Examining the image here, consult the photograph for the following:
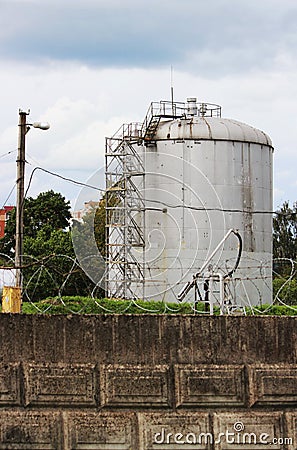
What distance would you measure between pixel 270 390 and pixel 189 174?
22.1 metres

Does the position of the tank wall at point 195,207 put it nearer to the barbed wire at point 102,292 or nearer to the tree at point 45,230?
the barbed wire at point 102,292

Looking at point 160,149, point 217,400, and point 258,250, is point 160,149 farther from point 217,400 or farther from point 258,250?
point 217,400

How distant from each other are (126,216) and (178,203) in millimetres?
1997

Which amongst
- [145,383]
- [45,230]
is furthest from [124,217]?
[145,383]

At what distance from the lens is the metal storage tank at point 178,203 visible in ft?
89.3

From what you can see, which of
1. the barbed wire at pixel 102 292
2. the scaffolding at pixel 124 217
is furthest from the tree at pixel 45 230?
the scaffolding at pixel 124 217

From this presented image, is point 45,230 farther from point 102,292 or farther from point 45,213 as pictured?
point 102,292

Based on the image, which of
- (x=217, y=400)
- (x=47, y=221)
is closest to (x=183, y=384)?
(x=217, y=400)

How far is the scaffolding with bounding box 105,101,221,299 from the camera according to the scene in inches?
1068

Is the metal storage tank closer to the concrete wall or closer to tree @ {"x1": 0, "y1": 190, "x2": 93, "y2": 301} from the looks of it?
tree @ {"x1": 0, "y1": 190, "x2": 93, "y2": 301}

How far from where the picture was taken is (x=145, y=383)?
20.3 feet

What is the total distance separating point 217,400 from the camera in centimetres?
620

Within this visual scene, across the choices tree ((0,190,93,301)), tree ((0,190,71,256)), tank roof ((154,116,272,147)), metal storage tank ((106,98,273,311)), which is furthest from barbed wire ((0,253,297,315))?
tree ((0,190,71,256))

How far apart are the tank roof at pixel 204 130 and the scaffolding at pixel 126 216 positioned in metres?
0.74
